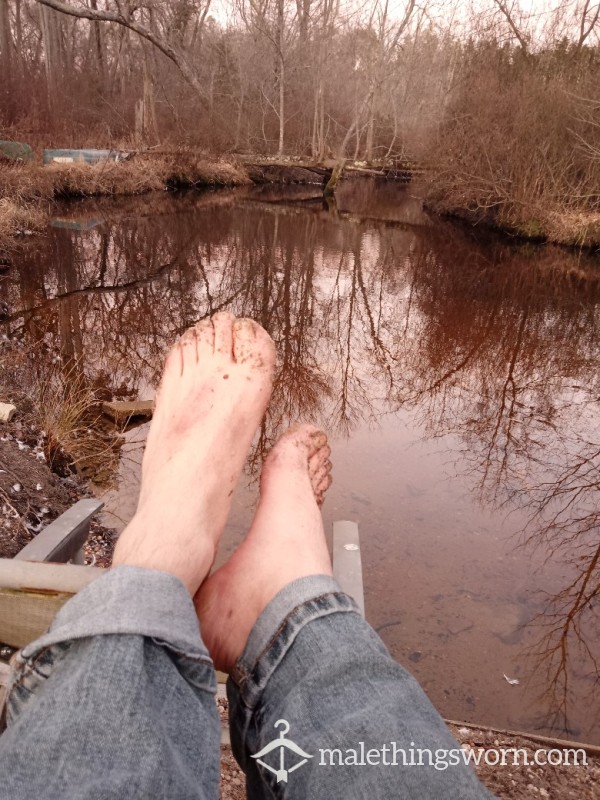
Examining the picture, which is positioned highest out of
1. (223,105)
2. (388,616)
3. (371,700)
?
(223,105)

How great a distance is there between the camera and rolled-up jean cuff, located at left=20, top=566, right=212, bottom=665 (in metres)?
0.58

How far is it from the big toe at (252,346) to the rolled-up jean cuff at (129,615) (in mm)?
886

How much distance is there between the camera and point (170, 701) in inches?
22.7

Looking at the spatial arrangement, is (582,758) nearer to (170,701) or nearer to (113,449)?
(170,701)

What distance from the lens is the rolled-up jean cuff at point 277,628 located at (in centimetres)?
73

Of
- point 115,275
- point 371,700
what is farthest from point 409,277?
point 371,700

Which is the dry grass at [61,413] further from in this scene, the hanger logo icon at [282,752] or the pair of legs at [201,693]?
the hanger logo icon at [282,752]

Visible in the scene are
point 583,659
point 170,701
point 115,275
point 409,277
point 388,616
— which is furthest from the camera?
point 409,277

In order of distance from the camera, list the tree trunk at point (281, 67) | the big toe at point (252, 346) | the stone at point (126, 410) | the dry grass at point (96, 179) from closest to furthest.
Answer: the big toe at point (252, 346) → the stone at point (126, 410) → the dry grass at point (96, 179) → the tree trunk at point (281, 67)

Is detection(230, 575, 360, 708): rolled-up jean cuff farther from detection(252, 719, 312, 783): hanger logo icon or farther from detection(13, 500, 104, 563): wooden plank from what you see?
detection(13, 500, 104, 563): wooden plank

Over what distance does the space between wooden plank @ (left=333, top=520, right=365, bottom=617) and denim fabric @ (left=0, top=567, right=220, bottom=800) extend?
1.15 ft

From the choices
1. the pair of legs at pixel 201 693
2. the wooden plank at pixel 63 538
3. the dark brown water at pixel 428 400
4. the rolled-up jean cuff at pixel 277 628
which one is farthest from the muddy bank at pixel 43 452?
the rolled-up jean cuff at pixel 277 628

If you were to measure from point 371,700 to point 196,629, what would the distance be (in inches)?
8.6

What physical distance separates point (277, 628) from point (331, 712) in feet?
0.46
